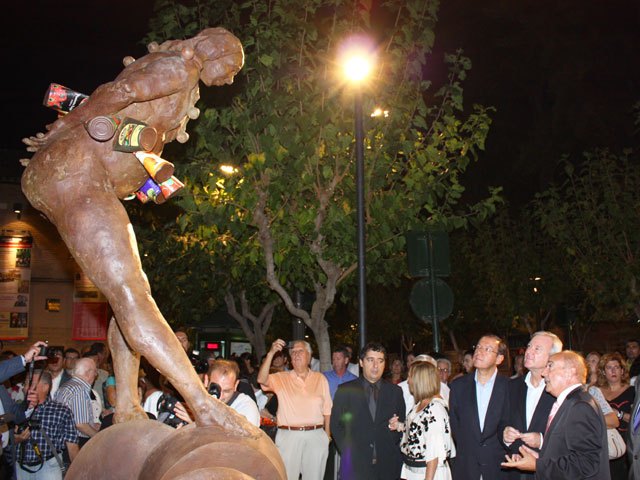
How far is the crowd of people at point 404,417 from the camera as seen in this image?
5.24 m

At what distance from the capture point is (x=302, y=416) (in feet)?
28.2

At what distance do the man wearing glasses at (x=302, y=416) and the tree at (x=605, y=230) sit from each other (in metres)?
16.5

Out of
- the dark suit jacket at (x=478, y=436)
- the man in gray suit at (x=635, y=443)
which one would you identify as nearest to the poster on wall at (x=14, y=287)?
the dark suit jacket at (x=478, y=436)

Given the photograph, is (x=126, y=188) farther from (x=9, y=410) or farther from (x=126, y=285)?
(x=9, y=410)

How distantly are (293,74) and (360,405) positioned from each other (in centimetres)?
474

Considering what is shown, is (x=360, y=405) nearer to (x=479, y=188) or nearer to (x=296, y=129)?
(x=296, y=129)

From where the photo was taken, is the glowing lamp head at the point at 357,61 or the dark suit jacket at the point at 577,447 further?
the glowing lamp head at the point at 357,61

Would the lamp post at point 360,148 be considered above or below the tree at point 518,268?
below

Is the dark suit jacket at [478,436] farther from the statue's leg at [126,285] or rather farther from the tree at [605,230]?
the tree at [605,230]

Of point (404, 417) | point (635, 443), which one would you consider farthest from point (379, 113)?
point (635, 443)

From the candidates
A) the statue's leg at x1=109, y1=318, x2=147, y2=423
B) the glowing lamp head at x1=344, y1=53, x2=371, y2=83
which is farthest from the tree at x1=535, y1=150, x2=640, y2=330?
the statue's leg at x1=109, y1=318, x2=147, y2=423

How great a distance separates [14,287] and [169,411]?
2512 cm

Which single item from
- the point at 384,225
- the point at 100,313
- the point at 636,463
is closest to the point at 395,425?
the point at 636,463

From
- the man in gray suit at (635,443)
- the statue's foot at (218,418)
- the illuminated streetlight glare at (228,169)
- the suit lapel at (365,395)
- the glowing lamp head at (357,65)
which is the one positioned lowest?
the man in gray suit at (635,443)
